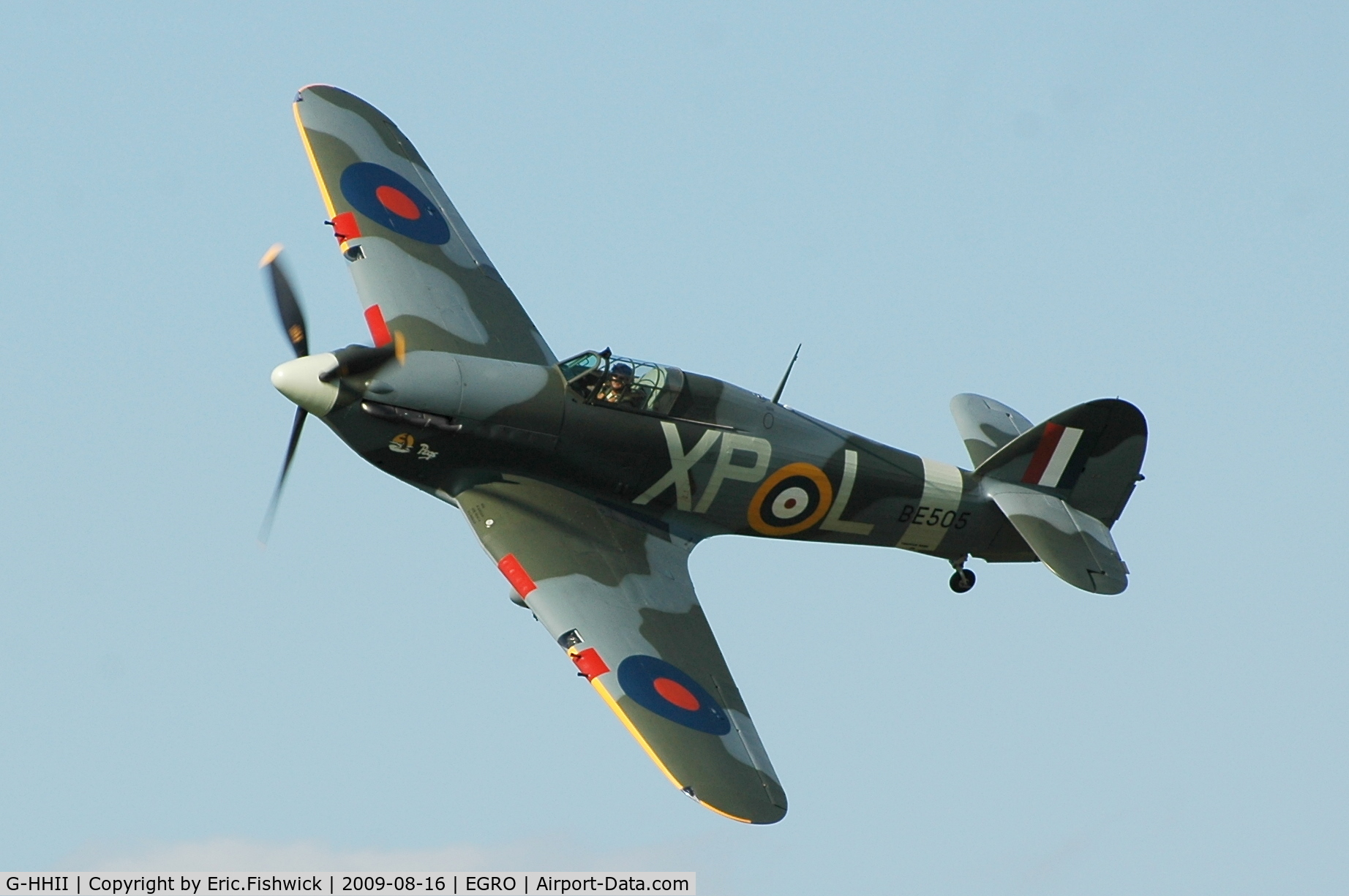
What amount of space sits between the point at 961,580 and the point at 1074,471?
1.85 metres

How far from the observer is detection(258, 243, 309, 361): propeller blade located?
754 inches

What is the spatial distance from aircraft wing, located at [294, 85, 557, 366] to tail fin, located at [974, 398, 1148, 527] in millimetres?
5557

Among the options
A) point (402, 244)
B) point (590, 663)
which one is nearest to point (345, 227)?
point (402, 244)

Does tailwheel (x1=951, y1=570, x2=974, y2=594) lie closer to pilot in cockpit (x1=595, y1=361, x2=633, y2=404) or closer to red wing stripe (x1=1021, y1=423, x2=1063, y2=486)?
red wing stripe (x1=1021, y1=423, x2=1063, y2=486)

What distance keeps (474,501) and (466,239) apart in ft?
15.1

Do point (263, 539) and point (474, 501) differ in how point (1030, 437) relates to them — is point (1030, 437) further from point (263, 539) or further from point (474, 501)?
point (263, 539)

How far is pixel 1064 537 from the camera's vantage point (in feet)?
69.5

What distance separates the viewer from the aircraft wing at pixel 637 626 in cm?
1705

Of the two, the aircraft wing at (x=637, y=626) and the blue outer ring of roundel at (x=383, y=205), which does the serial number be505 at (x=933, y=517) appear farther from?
the blue outer ring of roundel at (x=383, y=205)

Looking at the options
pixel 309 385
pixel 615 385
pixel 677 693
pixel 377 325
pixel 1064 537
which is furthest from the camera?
pixel 1064 537

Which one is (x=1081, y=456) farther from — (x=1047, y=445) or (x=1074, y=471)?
(x=1047, y=445)

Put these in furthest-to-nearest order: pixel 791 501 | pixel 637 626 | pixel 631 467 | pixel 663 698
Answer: pixel 791 501, pixel 631 467, pixel 637 626, pixel 663 698

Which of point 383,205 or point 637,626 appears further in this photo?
point 383,205

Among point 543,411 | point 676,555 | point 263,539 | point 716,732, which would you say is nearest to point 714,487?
point 676,555
